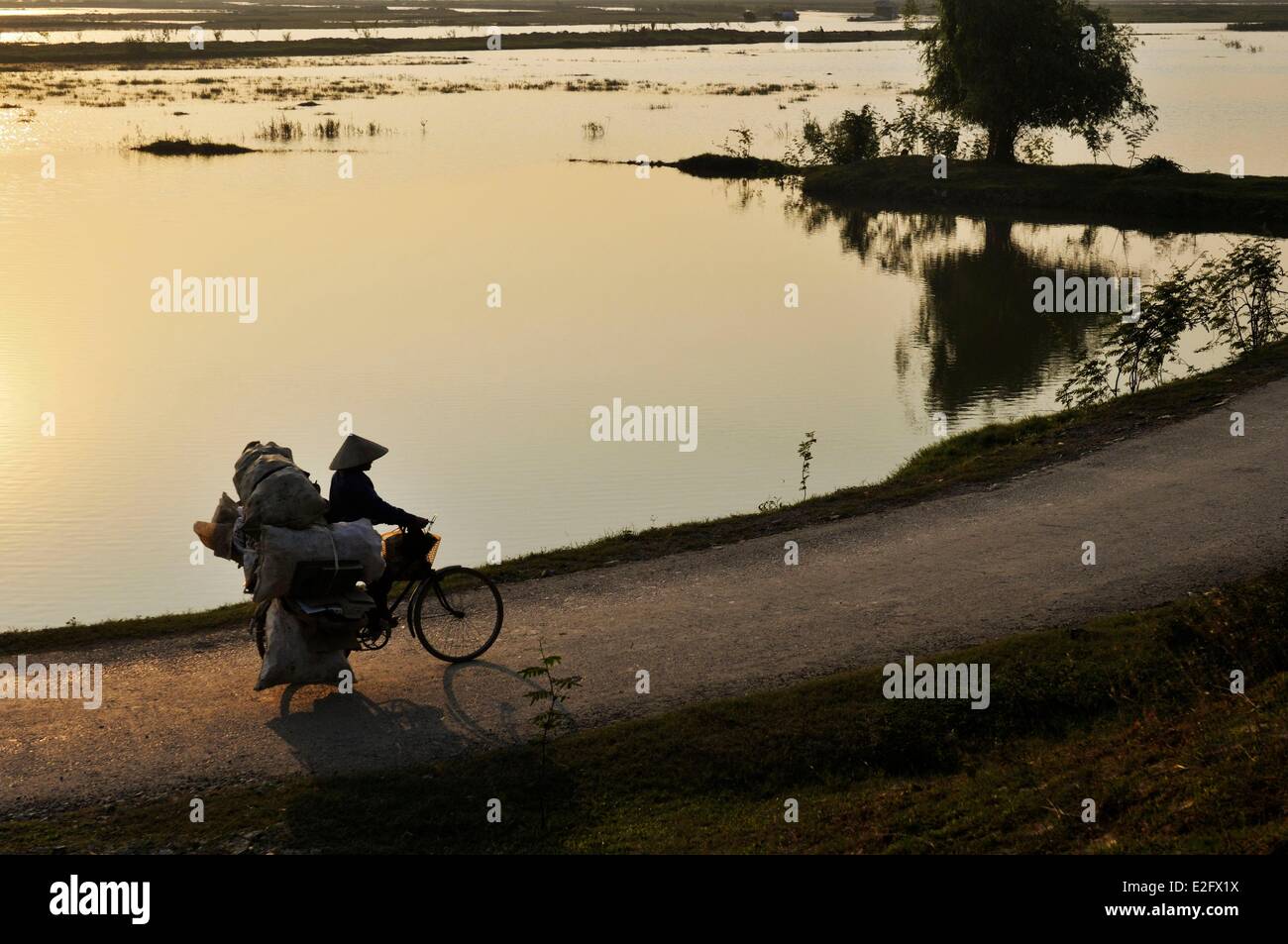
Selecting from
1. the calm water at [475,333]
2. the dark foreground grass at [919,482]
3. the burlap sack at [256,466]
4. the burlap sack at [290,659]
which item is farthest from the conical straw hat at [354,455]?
the calm water at [475,333]

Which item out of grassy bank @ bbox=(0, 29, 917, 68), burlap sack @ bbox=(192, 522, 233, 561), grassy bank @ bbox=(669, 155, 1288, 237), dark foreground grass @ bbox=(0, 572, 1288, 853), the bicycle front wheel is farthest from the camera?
grassy bank @ bbox=(0, 29, 917, 68)

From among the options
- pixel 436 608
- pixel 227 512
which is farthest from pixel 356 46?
pixel 227 512

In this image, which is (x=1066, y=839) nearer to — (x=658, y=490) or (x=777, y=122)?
(x=658, y=490)

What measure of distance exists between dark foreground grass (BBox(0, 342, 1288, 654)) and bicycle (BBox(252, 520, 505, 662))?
6.78ft

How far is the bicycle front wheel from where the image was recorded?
42.6 ft

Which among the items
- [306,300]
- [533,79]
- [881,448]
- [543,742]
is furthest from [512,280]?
[533,79]

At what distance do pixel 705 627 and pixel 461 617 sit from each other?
91.5 inches

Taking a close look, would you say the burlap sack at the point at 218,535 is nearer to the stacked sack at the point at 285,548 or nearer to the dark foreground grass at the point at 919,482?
the stacked sack at the point at 285,548

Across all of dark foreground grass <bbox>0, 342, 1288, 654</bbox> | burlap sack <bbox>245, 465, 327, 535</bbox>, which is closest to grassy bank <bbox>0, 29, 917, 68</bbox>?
dark foreground grass <bbox>0, 342, 1288, 654</bbox>

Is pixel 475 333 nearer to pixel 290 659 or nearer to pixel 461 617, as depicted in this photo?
pixel 461 617

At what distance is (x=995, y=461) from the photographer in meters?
19.1

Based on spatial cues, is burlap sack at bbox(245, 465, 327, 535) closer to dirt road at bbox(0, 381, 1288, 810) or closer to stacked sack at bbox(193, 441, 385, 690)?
stacked sack at bbox(193, 441, 385, 690)

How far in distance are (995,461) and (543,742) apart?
10.0 meters
